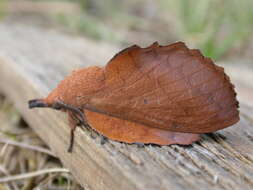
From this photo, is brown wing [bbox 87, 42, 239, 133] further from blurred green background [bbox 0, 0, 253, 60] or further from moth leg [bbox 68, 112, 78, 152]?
blurred green background [bbox 0, 0, 253, 60]

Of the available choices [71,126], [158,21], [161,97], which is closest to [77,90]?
[71,126]

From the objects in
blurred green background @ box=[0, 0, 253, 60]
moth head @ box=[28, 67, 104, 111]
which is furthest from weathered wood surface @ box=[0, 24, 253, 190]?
blurred green background @ box=[0, 0, 253, 60]

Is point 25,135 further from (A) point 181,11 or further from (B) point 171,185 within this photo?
(A) point 181,11

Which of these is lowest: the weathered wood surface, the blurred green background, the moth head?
the weathered wood surface

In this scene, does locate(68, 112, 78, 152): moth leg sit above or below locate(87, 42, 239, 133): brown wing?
below

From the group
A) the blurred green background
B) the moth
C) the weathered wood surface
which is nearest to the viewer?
the weathered wood surface

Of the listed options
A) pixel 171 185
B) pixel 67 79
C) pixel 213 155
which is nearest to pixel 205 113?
pixel 213 155
